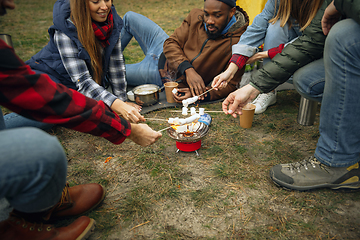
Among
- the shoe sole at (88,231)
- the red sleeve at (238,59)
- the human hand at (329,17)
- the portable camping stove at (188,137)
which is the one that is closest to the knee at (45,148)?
the shoe sole at (88,231)

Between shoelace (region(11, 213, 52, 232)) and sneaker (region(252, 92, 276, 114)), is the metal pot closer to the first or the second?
sneaker (region(252, 92, 276, 114))

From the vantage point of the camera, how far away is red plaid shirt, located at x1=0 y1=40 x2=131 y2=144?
3.25 ft

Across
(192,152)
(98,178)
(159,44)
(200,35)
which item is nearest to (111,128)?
(98,178)

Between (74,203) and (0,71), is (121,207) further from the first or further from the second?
(0,71)

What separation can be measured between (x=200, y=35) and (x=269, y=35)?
0.95m

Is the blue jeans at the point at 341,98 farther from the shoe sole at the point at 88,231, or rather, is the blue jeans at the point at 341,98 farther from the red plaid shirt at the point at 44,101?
the shoe sole at the point at 88,231

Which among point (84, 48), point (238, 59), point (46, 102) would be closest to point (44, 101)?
point (46, 102)

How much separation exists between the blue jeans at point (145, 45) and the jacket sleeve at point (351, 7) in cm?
250

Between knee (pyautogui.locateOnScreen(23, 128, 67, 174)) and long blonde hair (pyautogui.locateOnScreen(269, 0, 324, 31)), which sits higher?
long blonde hair (pyautogui.locateOnScreen(269, 0, 324, 31))

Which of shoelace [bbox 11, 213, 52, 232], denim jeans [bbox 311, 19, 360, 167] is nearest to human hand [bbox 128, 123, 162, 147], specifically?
shoelace [bbox 11, 213, 52, 232]

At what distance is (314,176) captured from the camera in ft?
5.57

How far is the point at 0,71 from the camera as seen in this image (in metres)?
0.97

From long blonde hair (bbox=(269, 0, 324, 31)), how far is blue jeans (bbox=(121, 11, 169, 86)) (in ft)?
5.96

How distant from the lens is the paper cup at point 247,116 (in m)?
2.53
